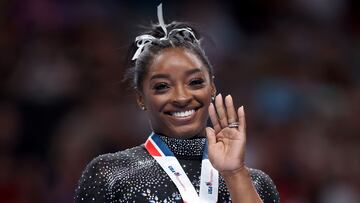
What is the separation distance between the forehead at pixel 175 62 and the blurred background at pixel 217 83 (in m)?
1.90

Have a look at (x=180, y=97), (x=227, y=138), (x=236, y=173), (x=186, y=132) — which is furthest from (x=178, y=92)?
(x=236, y=173)

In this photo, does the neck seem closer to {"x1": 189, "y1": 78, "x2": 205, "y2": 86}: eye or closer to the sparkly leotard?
the sparkly leotard

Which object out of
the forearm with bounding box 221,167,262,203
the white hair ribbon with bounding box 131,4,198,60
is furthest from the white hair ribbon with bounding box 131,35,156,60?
the forearm with bounding box 221,167,262,203

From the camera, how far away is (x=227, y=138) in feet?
8.07

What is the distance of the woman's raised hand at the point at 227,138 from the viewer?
7.88 feet

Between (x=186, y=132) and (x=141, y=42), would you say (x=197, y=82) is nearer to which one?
(x=186, y=132)

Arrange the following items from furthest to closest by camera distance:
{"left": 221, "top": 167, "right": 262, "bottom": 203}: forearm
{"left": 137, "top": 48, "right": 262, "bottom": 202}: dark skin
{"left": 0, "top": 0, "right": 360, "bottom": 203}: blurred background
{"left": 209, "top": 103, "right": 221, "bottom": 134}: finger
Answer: {"left": 0, "top": 0, "right": 360, "bottom": 203}: blurred background
{"left": 137, "top": 48, "right": 262, "bottom": 202}: dark skin
{"left": 209, "top": 103, "right": 221, "bottom": 134}: finger
{"left": 221, "top": 167, "right": 262, "bottom": 203}: forearm

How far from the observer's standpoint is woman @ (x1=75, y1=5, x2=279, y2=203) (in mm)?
2551

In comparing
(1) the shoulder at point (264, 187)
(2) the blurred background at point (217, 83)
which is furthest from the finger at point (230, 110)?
(2) the blurred background at point (217, 83)

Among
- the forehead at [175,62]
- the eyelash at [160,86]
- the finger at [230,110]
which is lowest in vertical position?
the finger at [230,110]

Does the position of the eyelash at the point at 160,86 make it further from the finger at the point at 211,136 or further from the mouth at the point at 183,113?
the finger at the point at 211,136

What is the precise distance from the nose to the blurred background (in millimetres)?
1994

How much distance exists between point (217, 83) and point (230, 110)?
333 centimetres

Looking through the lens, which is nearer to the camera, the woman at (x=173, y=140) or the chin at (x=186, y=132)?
the woman at (x=173, y=140)
